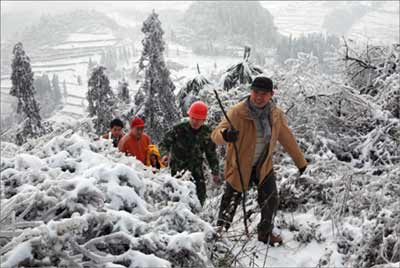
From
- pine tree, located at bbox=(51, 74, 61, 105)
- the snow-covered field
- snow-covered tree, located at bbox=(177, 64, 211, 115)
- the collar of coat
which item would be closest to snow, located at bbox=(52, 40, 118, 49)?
pine tree, located at bbox=(51, 74, 61, 105)

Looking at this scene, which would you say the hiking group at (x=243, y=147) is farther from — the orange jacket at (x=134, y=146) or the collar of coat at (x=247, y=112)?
the orange jacket at (x=134, y=146)

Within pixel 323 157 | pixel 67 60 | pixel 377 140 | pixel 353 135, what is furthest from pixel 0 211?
pixel 67 60

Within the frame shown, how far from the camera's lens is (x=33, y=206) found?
1978 mm

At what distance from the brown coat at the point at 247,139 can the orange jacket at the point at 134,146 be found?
63.8 inches

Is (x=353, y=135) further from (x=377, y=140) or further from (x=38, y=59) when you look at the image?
(x=38, y=59)

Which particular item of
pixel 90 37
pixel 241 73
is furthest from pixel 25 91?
pixel 90 37

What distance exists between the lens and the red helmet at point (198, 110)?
5.02 m

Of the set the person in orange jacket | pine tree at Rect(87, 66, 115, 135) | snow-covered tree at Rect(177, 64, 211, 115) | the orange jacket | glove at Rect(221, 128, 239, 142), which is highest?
glove at Rect(221, 128, 239, 142)

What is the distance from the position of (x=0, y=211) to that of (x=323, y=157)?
496 centimetres

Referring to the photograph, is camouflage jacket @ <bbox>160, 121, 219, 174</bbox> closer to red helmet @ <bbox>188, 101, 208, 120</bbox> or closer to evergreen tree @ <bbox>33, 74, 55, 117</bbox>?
red helmet @ <bbox>188, 101, 208, 120</bbox>

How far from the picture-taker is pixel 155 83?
84.8 ft

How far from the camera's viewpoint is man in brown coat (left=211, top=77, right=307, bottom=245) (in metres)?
4.14

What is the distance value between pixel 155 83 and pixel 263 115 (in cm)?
2202

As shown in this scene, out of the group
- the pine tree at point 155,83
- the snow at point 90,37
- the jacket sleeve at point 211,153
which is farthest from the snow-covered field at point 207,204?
the snow at point 90,37
